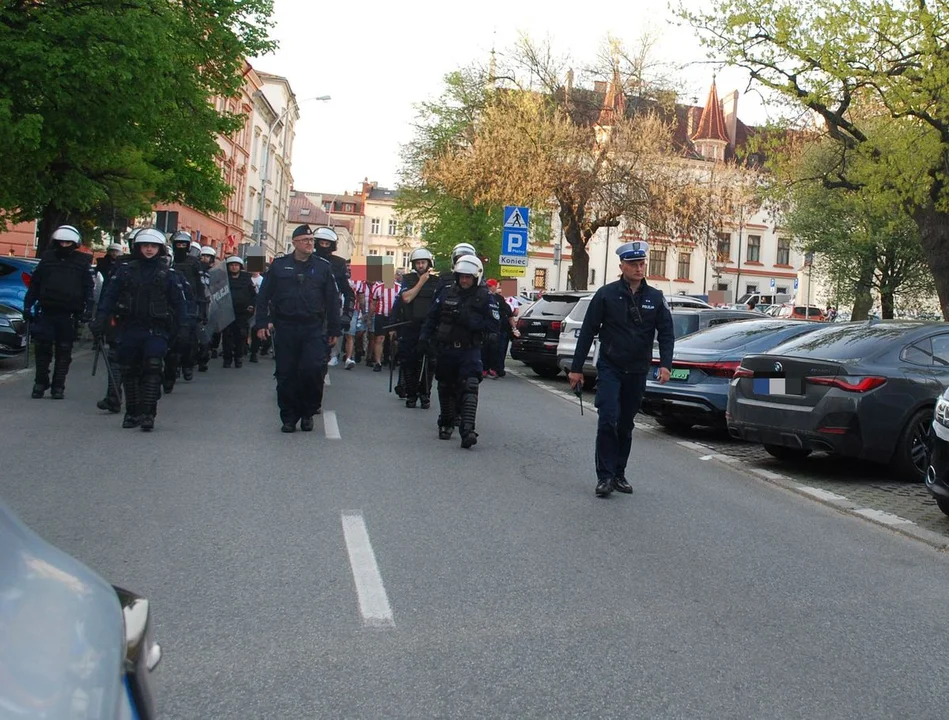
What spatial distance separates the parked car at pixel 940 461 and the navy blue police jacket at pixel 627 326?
1953 millimetres

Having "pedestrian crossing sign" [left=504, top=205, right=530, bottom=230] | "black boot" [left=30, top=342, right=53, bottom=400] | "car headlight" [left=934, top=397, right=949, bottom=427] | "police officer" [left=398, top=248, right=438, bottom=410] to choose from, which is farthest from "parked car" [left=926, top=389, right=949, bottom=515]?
"pedestrian crossing sign" [left=504, top=205, right=530, bottom=230]

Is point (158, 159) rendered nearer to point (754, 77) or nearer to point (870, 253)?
point (754, 77)

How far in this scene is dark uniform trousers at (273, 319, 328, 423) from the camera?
11391 millimetres

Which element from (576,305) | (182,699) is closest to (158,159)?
(576,305)

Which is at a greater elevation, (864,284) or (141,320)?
(864,284)

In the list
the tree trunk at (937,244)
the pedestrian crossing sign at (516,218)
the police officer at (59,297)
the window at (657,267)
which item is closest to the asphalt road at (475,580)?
the police officer at (59,297)

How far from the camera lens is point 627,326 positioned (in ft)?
28.6

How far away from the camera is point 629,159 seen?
35.5 metres

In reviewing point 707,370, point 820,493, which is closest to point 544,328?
point 707,370

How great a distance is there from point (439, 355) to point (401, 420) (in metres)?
1.81

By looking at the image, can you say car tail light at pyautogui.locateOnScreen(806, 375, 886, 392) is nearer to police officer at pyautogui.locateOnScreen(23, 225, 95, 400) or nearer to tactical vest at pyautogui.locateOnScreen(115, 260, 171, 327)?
tactical vest at pyautogui.locateOnScreen(115, 260, 171, 327)

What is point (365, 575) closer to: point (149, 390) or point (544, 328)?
point (149, 390)

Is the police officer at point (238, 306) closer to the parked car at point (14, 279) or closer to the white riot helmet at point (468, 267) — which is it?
the parked car at point (14, 279)

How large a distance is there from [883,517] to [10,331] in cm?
1185
